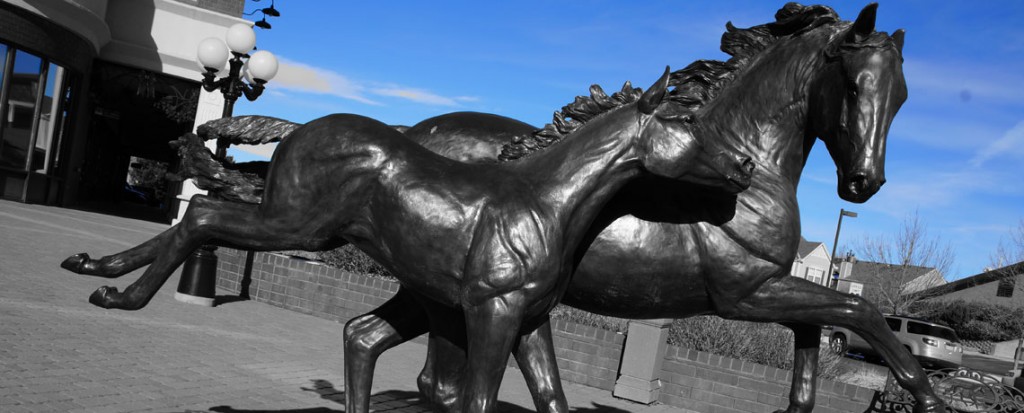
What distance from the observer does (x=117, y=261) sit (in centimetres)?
362

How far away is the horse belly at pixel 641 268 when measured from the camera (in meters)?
4.04

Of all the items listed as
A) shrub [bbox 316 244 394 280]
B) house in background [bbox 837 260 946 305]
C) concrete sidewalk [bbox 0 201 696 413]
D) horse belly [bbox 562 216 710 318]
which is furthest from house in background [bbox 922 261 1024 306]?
horse belly [bbox 562 216 710 318]

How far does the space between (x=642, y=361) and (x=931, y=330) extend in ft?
60.2

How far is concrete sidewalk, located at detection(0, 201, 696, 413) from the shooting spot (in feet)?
19.1

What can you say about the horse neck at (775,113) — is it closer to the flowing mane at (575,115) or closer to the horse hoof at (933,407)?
the flowing mane at (575,115)

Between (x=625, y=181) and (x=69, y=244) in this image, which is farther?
(x=69, y=244)

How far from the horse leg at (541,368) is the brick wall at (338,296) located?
21.0ft

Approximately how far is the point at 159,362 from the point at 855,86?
6.15m

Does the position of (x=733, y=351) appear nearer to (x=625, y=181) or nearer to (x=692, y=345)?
(x=692, y=345)

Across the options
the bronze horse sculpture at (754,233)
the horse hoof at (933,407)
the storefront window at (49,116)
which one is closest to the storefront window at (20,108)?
the storefront window at (49,116)

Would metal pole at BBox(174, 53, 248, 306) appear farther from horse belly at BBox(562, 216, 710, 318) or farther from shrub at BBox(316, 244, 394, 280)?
horse belly at BBox(562, 216, 710, 318)

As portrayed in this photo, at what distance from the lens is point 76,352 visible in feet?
22.8

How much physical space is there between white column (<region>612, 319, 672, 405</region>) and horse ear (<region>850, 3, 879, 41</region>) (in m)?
6.30

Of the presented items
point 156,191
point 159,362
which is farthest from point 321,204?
point 156,191
